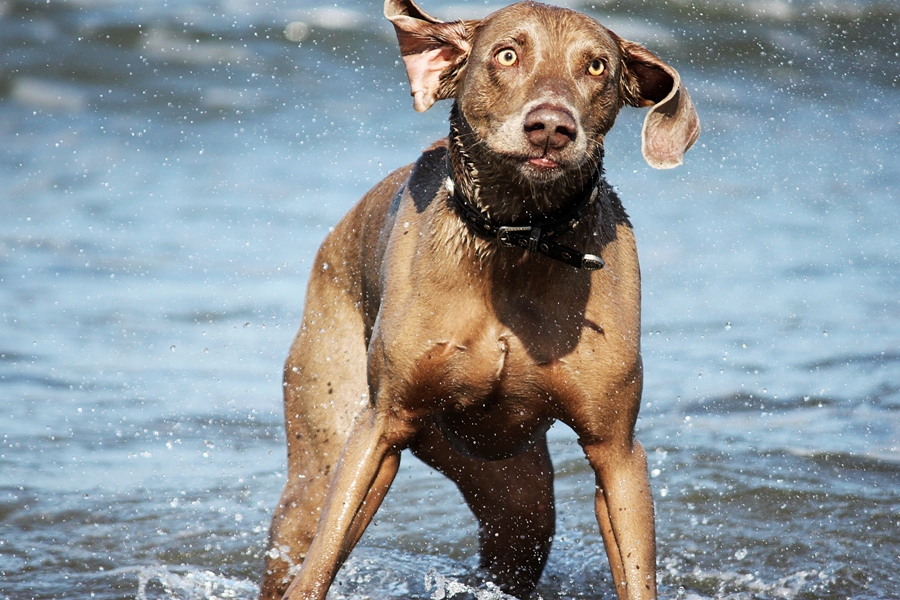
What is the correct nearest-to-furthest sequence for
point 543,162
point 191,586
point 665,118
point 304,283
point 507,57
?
point 543,162, point 507,57, point 665,118, point 191,586, point 304,283

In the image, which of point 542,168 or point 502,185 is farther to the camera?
point 502,185

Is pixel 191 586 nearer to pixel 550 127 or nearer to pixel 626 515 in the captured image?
pixel 626 515

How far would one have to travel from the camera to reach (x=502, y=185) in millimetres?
3588

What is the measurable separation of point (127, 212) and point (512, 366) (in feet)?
29.0

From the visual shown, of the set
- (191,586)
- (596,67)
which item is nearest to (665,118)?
(596,67)

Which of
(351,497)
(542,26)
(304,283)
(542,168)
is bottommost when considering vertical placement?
(304,283)

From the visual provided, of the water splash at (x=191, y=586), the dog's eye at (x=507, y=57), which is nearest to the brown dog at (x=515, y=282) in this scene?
the dog's eye at (x=507, y=57)

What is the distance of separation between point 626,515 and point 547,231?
2.83 feet

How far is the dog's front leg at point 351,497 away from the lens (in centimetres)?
362

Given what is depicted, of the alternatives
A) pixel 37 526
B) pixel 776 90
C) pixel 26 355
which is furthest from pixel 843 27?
pixel 37 526

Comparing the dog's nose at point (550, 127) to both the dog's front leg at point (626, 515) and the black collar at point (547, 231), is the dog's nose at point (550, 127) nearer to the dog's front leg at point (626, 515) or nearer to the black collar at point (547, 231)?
the black collar at point (547, 231)

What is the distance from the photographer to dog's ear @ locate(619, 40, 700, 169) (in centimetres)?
A: 354

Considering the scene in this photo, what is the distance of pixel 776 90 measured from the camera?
1495 centimetres

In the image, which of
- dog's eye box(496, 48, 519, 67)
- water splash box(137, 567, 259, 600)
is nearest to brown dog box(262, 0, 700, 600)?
dog's eye box(496, 48, 519, 67)
